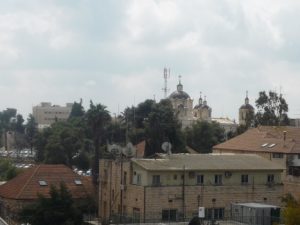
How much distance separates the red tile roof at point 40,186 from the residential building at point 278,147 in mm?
14375

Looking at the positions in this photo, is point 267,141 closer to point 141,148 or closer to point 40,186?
point 141,148

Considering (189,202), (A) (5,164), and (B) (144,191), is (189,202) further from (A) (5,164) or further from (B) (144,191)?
(A) (5,164)

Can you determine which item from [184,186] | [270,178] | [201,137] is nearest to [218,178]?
[184,186]

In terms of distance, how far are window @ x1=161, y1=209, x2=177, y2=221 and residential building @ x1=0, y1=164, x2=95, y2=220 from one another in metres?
7.99

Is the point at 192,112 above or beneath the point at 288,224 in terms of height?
above

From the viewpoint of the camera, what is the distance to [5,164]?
83.3 metres

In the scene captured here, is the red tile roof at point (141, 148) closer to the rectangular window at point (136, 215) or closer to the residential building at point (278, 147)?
the residential building at point (278, 147)

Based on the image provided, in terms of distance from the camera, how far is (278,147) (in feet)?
188

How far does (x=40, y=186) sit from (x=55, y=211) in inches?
354

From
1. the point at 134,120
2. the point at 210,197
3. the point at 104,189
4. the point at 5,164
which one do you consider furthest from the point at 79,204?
the point at 5,164

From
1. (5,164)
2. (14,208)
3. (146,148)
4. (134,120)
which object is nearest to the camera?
(14,208)

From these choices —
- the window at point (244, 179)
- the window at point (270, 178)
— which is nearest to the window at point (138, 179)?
the window at point (244, 179)

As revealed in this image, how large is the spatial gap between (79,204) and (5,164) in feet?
115

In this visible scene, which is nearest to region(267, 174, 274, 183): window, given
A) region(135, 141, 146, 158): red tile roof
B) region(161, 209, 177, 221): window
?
region(161, 209, 177, 221): window
